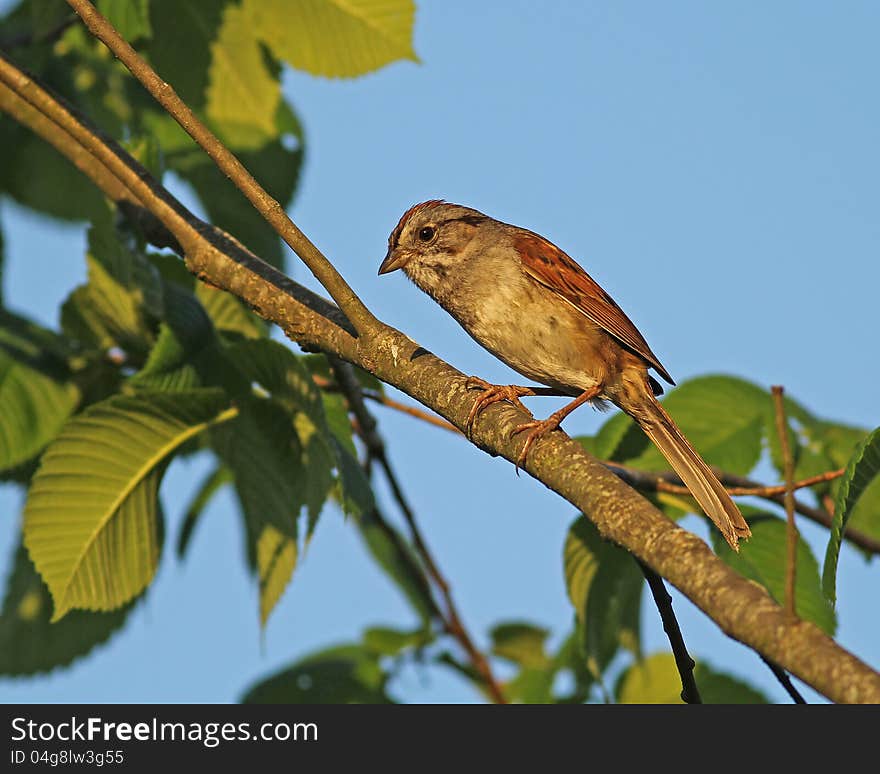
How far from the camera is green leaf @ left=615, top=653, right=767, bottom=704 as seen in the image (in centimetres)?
474

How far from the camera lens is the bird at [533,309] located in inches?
213

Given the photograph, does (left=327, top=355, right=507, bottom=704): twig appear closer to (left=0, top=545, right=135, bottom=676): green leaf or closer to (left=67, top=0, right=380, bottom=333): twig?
(left=67, top=0, right=380, bottom=333): twig

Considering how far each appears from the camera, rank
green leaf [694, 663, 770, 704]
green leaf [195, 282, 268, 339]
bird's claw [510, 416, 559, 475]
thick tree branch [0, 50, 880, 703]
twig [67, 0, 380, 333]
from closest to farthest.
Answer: thick tree branch [0, 50, 880, 703] → bird's claw [510, 416, 559, 475] → twig [67, 0, 380, 333] → green leaf [694, 663, 770, 704] → green leaf [195, 282, 268, 339]

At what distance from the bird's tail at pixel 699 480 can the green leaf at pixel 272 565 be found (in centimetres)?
146

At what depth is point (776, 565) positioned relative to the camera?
14.2ft

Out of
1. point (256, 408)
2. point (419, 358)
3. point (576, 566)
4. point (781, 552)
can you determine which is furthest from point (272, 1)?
point (781, 552)

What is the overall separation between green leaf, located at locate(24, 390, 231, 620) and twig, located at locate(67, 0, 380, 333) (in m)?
0.93

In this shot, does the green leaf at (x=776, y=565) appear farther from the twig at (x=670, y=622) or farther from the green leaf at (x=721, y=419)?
the twig at (x=670, y=622)

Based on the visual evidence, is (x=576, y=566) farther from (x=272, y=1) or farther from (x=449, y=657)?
(x=272, y=1)

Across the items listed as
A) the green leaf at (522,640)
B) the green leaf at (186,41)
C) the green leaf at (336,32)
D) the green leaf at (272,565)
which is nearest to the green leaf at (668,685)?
the green leaf at (522,640)

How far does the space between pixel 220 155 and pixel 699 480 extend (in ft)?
6.68

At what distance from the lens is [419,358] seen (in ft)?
12.0

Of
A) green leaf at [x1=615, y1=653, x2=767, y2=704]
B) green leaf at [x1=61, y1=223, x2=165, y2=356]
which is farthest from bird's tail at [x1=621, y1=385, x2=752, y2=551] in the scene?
green leaf at [x1=61, y1=223, x2=165, y2=356]

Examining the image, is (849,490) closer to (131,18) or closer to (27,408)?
(27,408)
